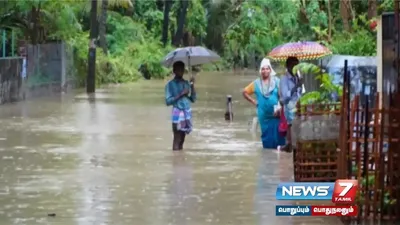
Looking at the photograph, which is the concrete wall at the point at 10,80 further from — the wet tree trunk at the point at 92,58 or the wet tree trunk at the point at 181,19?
the wet tree trunk at the point at 181,19

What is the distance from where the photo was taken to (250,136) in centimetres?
1862

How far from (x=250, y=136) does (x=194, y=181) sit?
6.24 metres

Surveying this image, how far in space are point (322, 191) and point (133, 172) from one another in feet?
15.7

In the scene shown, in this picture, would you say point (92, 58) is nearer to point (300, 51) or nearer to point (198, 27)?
point (300, 51)

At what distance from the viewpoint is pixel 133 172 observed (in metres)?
13.3

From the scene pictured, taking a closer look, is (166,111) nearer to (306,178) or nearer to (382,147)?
(306,178)

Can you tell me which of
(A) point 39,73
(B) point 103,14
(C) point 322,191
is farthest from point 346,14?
(B) point 103,14

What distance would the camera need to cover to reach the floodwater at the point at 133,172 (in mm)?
10180

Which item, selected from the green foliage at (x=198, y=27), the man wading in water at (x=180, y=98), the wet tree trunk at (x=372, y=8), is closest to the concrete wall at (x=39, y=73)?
the green foliage at (x=198, y=27)

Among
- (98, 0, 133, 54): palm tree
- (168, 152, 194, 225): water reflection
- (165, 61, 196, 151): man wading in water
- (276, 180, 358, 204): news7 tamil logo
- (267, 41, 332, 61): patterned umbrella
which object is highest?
(98, 0, 133, 54): palm tree

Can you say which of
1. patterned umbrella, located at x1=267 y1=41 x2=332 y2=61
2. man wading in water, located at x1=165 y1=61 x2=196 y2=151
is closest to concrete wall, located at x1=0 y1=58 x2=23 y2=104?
man wading in water, located at x1=165 y1=61 x2=196 y2=151

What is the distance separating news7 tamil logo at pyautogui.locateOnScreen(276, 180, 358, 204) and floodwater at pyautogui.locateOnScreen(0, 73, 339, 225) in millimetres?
840

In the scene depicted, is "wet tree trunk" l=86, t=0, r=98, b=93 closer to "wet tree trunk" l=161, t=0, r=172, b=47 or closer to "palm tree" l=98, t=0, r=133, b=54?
"palm tree" l=98, t=0, r=133, b=54

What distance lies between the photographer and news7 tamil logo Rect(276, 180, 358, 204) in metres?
8.73
